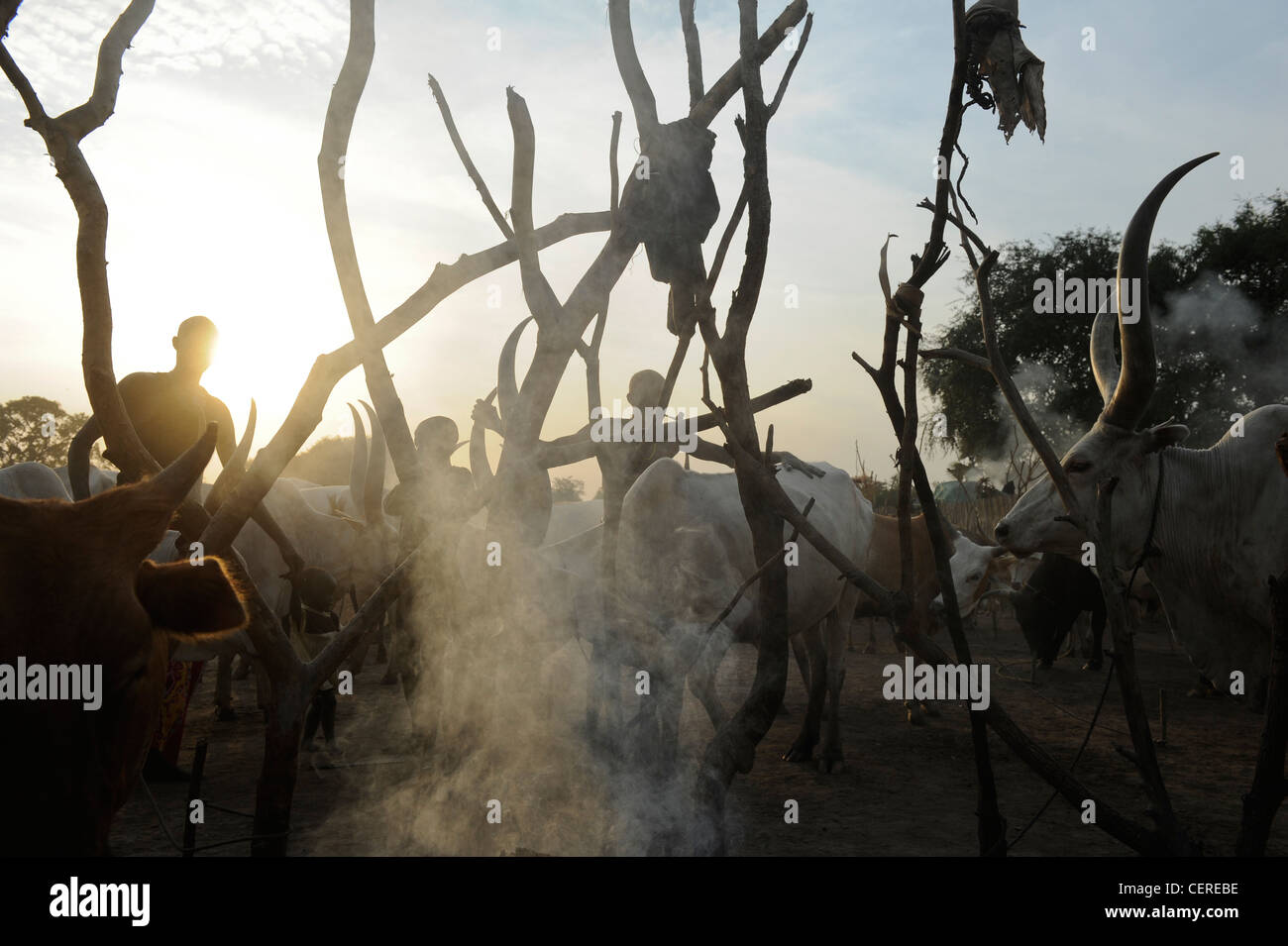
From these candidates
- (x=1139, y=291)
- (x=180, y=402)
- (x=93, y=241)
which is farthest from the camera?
(x=180, y=402)

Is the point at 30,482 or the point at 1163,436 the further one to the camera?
the point at 30,482

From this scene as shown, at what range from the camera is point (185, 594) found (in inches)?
78.9

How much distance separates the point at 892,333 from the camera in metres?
2.96

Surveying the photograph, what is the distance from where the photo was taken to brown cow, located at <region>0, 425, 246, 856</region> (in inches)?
66.0

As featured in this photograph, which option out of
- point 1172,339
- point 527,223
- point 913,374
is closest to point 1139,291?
point 913,374

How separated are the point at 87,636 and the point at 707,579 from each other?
12.5 feet

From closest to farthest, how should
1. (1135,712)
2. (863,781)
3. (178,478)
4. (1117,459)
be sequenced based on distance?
(178,478), (1135,712), (1117,459), (863,781)

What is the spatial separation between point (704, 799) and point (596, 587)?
58.6 inches

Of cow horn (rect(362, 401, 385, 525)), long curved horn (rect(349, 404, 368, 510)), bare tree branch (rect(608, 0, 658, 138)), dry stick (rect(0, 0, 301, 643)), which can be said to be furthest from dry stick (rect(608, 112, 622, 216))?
long curved horn (rect(349, 404, 368, 510))

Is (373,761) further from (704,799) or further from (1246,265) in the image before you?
(1246,265)

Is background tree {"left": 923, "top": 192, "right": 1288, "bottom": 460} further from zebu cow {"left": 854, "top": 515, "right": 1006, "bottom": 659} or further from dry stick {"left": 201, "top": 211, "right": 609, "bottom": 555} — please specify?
dry stick {"left": 201, "top": 211, "right": 609, "bottom": 555}

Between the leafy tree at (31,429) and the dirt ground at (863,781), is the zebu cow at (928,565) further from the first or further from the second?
the leafy tree at (31,429)

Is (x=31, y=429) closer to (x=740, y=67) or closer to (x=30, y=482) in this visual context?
(x=30, y=482)
